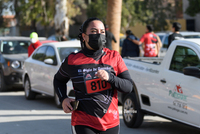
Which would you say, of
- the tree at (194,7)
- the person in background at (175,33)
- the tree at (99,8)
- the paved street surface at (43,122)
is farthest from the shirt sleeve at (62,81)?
the tree at (99,8)

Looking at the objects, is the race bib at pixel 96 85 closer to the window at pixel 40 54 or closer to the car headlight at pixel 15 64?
the window at pixel 40 54

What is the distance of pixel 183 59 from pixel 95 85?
3.22 meters

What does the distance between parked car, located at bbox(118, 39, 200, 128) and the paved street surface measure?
49 cm

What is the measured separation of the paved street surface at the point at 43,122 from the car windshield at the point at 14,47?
3.03 meters

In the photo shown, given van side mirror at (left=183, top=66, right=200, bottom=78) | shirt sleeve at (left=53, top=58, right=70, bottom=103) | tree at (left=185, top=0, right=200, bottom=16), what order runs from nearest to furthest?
1. shirt sleeve at (left=53, top=58, right=70, bottom=103)
2. van side mirror at (left=183, top=66, right=200, bottom=78)
3. tree at (left=185, top=0, right=200, bottom=16)

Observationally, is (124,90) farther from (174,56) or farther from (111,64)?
(174,56)

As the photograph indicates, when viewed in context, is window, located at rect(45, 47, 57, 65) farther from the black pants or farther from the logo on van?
the black pants

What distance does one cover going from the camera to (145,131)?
22.3 ft

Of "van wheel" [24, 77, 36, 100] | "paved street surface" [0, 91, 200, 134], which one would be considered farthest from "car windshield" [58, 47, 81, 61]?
"van wheel" [24, 77, 36, 100]

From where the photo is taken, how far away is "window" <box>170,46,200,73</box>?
5.87m

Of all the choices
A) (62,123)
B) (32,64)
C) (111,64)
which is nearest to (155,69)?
(62,123)

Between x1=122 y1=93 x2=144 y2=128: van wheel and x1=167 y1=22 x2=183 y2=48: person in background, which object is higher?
x1=167 y1=22 x2=183 y2=48: person in background

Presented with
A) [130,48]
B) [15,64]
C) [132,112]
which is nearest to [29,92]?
[15,64]

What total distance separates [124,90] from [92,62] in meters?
0.38
